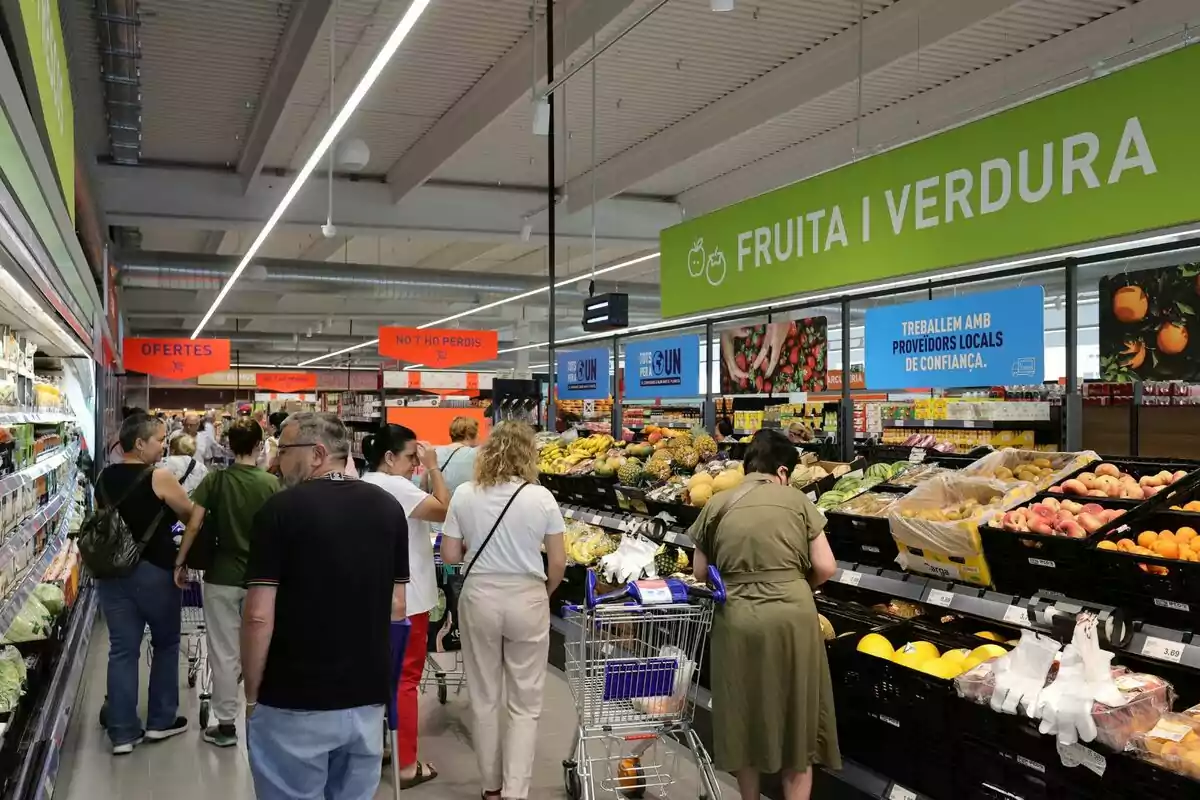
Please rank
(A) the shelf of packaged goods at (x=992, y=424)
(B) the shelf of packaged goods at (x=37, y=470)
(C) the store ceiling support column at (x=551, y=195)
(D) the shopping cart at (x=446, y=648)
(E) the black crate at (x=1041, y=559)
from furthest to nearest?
(A) the shelf of packaged goods at (x=992, y=424) → (C) the store ceiling support column at (x=551, y=195) → (D) the shopping cart at (x=446, y=648) → (B) the shelf of packaged goods at (x=37, y=470) → (E) the black crate at (x=1041, y=559)

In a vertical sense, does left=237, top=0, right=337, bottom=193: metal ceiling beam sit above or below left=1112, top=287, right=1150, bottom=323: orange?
above

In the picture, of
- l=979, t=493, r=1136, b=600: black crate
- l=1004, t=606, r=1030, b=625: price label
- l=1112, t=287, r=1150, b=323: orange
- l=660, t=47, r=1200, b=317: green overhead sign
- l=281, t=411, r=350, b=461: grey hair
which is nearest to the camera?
l=281, t=411, r=350, b=461: grey hair

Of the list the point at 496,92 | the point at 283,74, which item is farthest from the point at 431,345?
the point at 283,74

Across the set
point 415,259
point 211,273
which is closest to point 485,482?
point 211,273

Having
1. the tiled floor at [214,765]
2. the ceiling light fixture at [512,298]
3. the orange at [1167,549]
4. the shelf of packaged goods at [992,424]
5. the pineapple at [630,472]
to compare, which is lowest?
the tiled floor at [214,765]

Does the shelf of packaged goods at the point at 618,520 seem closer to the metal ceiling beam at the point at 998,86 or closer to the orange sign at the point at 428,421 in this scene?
the metal ceiling beam at the point at 998,86

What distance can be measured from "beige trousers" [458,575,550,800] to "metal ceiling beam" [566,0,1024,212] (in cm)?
511

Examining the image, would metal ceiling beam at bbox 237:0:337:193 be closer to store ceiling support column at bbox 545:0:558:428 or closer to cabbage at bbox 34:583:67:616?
store ceiling support column at bbox 545:0:558:428

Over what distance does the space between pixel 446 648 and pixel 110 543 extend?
2.35 meters

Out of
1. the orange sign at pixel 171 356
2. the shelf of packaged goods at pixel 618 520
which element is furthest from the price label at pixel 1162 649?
the orange sign at pixel 171 356

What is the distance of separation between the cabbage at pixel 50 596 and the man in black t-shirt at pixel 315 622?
8.91 feet

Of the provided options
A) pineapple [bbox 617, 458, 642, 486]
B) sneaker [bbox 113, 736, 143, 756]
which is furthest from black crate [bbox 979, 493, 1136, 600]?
sneaker [bbox 113, 736, 143, 756]

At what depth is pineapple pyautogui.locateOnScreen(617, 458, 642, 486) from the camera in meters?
6.45

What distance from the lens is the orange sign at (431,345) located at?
16578 millimetres
